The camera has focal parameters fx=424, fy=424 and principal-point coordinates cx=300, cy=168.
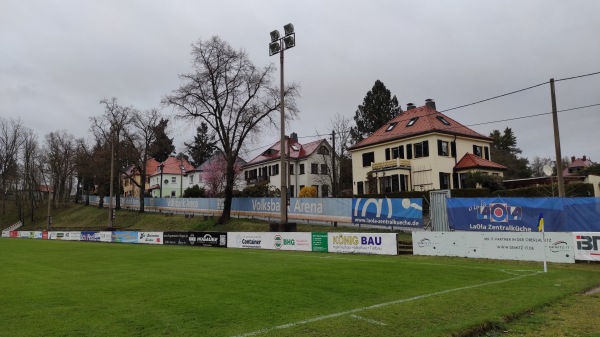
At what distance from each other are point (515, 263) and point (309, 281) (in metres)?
10.4

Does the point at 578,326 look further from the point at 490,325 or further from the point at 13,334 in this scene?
the point at 13,334

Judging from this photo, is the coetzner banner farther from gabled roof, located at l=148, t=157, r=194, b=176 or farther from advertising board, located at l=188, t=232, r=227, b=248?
gabled roof, located at l=148, t=157, r=194, b=176

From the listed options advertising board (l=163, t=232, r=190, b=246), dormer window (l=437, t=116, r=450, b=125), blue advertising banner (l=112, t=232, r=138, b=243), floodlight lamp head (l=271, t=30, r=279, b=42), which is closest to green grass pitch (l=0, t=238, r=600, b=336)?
floodlight lamp head (l=271, t=30, r=279, b=42)

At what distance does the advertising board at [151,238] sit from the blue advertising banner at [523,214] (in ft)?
75.1

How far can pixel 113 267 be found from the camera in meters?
16.6

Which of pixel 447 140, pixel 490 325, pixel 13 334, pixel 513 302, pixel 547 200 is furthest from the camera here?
pixel 447 140

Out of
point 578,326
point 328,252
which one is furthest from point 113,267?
point 578,326

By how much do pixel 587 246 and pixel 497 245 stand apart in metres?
3.38

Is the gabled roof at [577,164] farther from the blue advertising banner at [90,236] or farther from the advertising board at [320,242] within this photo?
the blue advertising banner at [90,236]

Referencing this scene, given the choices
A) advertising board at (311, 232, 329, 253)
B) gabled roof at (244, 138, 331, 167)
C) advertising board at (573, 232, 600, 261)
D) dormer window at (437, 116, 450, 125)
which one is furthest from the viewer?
gabled roof at (244, 138, 331, 167)

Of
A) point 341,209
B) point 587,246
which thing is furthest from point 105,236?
point 587,246

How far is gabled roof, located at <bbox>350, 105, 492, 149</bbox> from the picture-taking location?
42844mm

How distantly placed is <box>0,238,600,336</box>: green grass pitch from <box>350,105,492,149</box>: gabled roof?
27576 mm

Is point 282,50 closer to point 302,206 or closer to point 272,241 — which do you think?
point 272,241
